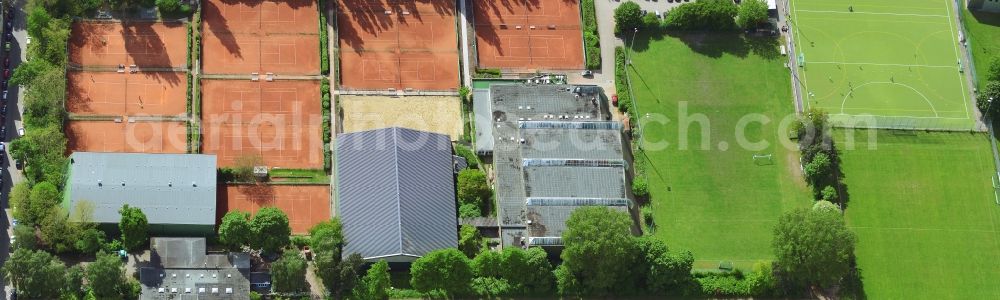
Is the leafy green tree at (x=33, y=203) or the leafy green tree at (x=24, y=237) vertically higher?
the leafy green tree at (x=33, y=203)

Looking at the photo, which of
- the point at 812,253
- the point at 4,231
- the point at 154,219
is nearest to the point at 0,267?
the point at 4,231

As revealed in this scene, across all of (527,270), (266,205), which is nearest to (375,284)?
(527,270)

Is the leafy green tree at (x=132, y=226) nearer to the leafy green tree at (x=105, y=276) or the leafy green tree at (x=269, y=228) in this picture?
the leafy green tree at (x=105, y=276)

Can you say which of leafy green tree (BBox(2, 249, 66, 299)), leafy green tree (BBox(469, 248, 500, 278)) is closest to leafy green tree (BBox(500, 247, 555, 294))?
leafy green tree (BBox(469, 248, 500, 278))

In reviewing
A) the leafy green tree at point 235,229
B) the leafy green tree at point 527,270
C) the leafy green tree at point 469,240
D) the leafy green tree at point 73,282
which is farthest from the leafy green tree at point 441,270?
the leafy green tree at point 73,282

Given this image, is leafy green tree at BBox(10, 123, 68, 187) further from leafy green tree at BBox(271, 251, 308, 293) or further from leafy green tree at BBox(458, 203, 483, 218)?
leafy green tree at BBox(458, 203, 483, 218)

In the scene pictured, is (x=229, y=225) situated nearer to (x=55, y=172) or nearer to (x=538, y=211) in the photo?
(x=55, y=172)

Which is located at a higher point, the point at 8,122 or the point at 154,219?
the point at 8,122
